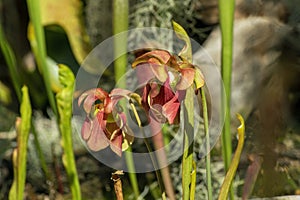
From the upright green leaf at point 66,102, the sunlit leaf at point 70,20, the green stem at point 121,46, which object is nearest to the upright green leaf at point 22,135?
the upright green leaf at point 66,102

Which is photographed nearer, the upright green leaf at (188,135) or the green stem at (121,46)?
the upright green leaf at (188,135)

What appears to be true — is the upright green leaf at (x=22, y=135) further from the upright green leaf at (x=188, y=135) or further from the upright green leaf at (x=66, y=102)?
the upright green leaf at (x=188, y=135)

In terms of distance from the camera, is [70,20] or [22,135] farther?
[70,20]

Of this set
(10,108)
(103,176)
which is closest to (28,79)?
(10,108)

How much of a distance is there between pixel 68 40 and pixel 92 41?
0.20ft

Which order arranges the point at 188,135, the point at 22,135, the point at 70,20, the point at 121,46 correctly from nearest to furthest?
the point at 188,135 < the point at 22,135 < the point at 121,46 < the point at 70,20

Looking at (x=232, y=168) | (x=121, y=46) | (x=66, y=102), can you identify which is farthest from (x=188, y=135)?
(x=121, y=46)

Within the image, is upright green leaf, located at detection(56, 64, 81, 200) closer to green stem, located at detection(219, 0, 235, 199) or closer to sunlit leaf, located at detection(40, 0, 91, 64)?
green stem, located at detection(219, 0, 235, 199)

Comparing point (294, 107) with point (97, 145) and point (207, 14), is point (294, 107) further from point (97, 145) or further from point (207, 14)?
point (97, 145)

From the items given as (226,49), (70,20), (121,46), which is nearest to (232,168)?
(226,49)

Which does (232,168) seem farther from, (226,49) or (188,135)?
(226,49)

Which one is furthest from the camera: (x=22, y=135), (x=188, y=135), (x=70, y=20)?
(x=70, y=20)

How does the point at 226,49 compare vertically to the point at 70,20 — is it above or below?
above

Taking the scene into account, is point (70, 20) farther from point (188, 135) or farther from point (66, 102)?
point (188, 135)
